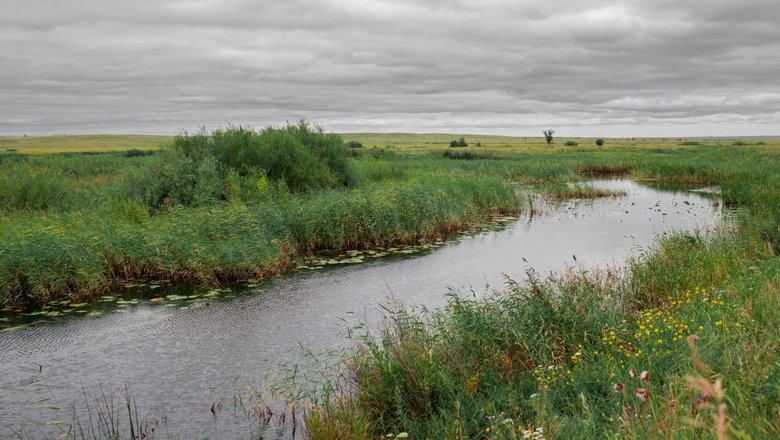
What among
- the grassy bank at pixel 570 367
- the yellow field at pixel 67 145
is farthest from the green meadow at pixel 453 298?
the yellow field at pixel 67 145

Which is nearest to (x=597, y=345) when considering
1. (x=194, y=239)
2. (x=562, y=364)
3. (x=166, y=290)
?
(x=562, y=364)

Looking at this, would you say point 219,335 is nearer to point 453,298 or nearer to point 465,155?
point 453,298

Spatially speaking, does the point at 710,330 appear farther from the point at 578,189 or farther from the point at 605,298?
the point at 578,189

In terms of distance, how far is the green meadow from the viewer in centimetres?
494

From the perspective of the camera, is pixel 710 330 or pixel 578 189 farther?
pixel 578 189

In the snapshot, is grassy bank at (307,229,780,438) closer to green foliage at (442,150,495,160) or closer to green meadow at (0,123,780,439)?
green meadow at (0,123,780,439)

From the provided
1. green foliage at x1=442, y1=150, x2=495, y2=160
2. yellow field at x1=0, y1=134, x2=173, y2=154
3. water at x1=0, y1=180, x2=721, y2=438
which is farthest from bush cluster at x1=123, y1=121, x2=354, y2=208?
yellow field at x1=0, y1=134, x2=173, y2=154

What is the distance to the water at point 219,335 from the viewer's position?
7.33 meters

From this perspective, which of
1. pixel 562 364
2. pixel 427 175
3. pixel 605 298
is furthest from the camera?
pixel 427 175

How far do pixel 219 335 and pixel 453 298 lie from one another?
4.54m

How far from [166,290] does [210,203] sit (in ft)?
20.3

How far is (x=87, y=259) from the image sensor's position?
40.2ft

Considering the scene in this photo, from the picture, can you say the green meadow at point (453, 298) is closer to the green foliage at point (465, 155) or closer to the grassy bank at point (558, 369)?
the grassy bank at point (558, 369)

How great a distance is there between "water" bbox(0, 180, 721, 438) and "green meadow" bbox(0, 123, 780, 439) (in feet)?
3.70
